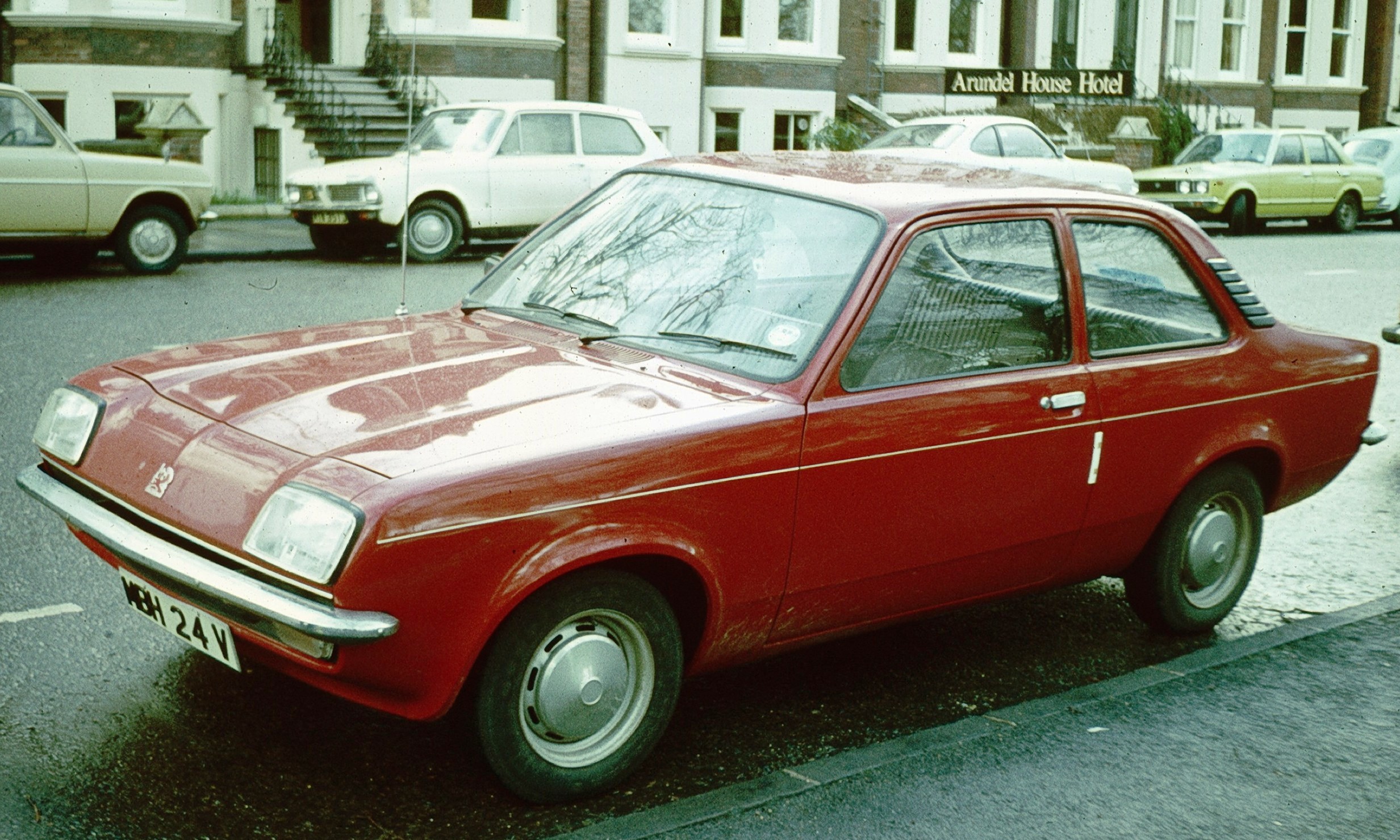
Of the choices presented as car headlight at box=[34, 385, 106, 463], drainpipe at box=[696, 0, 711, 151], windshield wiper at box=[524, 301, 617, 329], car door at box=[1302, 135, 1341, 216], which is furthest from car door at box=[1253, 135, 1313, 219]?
car headlight at box=[34, 385, 106, 463]

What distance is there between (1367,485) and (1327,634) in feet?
8.62

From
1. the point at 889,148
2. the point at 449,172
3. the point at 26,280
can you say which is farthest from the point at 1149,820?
the point at 889,148

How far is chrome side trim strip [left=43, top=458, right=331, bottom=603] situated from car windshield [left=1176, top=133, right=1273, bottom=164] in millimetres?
22835

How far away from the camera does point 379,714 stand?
14.2ft

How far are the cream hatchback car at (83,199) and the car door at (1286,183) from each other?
16.1 metres

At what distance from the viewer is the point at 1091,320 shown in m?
4.83

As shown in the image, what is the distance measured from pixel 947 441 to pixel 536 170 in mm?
13200

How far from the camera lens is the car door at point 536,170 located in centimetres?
1683

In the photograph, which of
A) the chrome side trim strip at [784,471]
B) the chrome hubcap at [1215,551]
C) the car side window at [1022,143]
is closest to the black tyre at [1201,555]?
the chrome hubcap at [1215,551]

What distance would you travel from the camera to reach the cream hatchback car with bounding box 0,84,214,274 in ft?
43.6

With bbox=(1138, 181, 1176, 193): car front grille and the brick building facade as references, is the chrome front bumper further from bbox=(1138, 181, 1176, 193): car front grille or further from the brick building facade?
bbox=(1138, 181, 1176, 193): car front grille

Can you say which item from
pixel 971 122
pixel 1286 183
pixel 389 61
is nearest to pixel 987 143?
pixel 971 122

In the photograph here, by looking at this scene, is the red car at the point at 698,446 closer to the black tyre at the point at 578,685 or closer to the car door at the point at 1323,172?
the black tyre at the point at 578,685

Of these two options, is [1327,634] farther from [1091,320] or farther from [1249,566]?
[1091,320]
